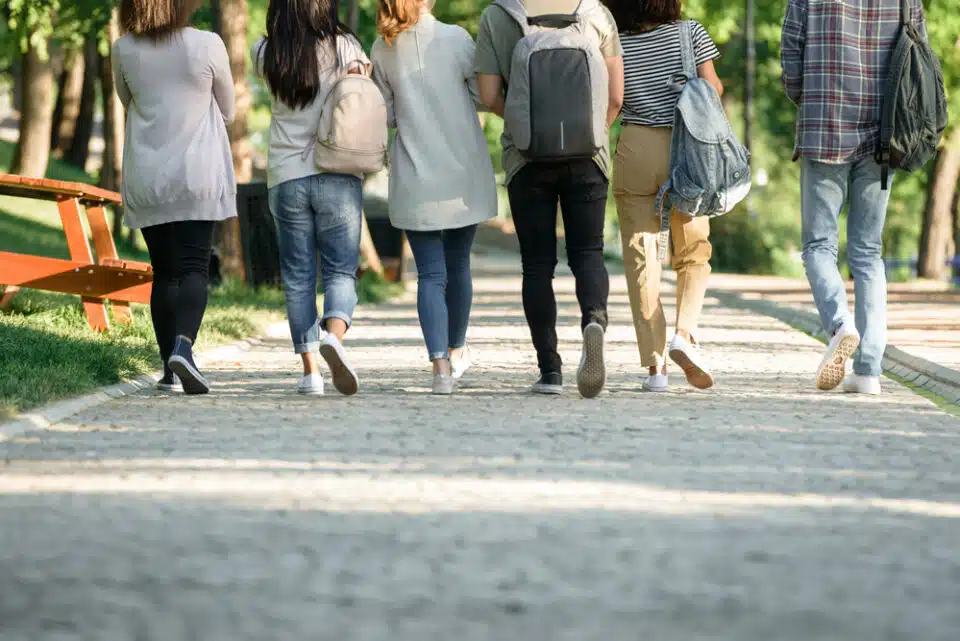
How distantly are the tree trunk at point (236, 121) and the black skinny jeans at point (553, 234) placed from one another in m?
9.34

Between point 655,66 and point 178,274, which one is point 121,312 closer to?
point 178,274

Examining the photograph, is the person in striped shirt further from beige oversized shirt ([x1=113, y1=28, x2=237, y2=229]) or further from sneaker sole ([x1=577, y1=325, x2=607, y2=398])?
beige oversized shirt ([x1=113, y1=28, x2=237, y2=229])

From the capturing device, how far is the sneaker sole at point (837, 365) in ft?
27.8

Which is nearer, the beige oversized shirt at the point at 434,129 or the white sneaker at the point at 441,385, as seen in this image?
the beige oversized shirt at the point at 434,129

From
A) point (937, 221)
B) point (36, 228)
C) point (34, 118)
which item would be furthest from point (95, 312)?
point (937, 221)

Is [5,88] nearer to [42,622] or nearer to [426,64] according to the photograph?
[426,64]

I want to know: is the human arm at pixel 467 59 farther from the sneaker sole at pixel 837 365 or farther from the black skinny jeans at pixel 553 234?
the sneaker sole at pixel 837 365

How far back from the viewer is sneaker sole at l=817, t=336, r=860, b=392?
847 cm

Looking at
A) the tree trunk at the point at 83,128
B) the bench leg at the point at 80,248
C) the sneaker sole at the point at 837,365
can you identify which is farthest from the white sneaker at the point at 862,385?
the tree trunk at the point at 83,128

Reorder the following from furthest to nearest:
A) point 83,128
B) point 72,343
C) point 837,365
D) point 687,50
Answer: point 83,128 → point 72,343 → point 837,365 → point 687,50

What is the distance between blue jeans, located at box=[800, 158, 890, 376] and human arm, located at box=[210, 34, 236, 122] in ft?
9.47

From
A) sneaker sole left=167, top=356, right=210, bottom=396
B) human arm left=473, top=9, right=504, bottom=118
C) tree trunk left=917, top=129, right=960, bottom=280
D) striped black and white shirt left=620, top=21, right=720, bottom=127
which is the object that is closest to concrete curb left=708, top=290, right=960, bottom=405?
striped black and white shirt left=620, top=21, right=720, bottom=127

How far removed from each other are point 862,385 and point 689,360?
0.91 metres

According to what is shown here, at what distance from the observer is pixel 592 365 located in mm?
8148
